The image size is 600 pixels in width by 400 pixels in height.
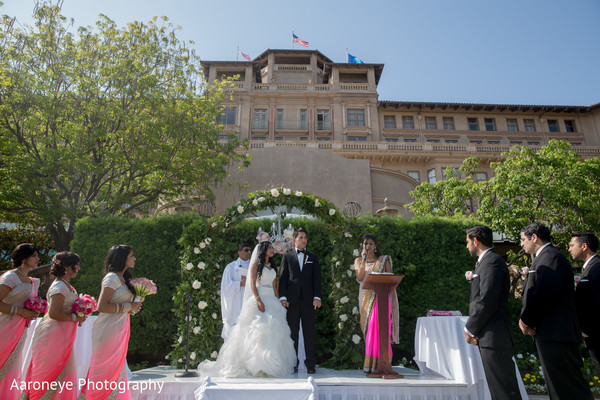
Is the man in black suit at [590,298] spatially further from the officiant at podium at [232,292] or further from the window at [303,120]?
the window at [303,120]

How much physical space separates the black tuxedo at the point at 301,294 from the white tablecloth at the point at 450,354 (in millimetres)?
2004

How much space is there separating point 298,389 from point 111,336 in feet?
7.75

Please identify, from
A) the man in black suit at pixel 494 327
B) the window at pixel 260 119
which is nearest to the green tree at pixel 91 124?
the man in black suit at pixel 494 327

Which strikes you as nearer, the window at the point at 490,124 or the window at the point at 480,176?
the window at the point at 480,176

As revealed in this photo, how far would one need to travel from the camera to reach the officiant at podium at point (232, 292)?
686 centimetres

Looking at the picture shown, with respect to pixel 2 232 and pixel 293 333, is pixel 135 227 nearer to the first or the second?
pixel 293 333

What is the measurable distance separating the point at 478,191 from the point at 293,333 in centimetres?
1279

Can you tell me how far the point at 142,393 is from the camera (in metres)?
5.07

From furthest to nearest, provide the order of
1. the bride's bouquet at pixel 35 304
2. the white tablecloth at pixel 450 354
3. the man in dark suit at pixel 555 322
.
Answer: the white tablecloth at pixel 450 354
the bride's bouquet at pixel 35 304
the man in dark suit at pixel 555 322

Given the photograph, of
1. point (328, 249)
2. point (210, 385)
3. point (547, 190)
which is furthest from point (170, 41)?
point (547, 190)

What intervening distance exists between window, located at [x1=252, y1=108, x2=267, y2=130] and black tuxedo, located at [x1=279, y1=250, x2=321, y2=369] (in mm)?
35377

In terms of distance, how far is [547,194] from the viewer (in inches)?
519

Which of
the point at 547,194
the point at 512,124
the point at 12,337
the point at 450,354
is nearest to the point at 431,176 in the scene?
the point at 512,124

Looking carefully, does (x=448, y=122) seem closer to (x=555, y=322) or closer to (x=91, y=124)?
(x=91, y=124)
